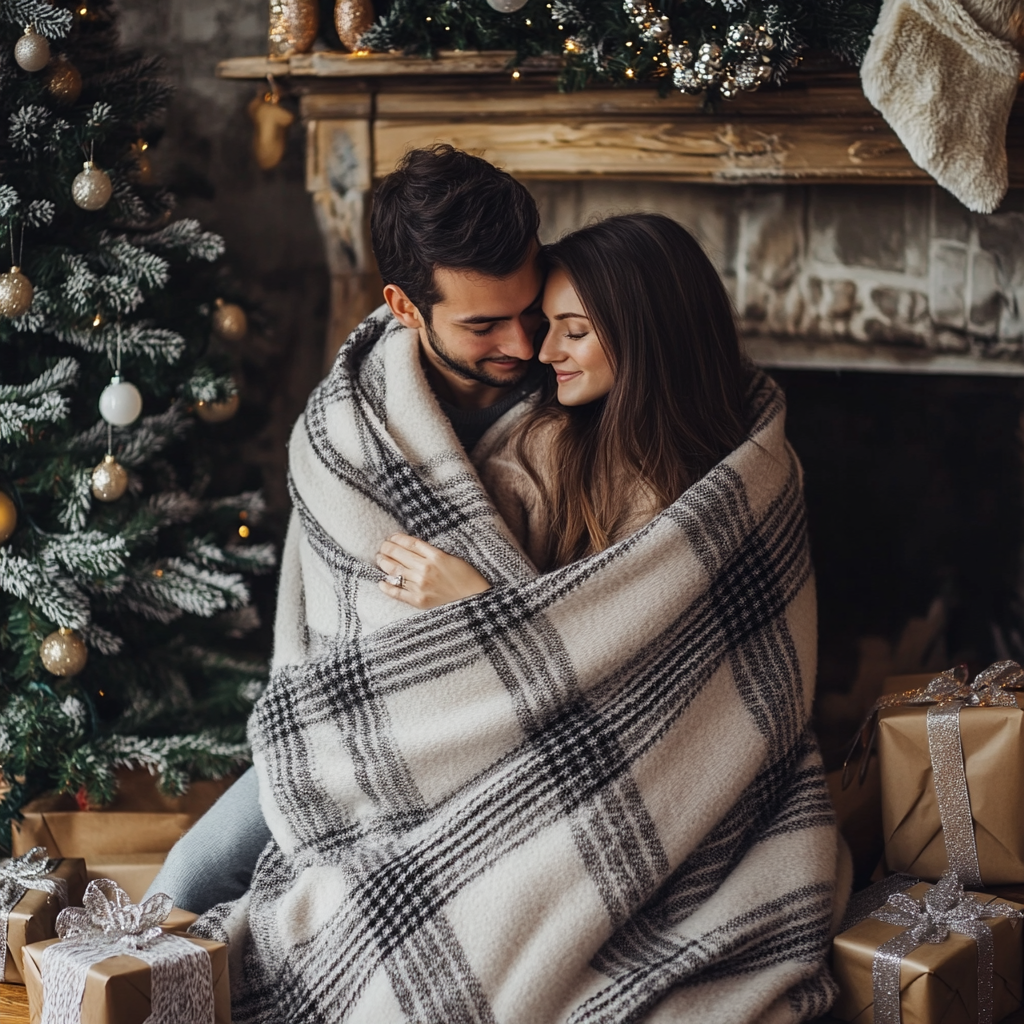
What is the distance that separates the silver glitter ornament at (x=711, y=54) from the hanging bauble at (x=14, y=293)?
44.7 inches

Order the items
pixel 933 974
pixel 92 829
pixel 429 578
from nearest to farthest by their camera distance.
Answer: pixel 933 974
pixel 429 578
pixel 92 829

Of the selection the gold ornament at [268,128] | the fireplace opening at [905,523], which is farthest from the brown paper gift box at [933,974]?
the gold ornament at [268,128]

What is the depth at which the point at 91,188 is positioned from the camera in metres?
1.66

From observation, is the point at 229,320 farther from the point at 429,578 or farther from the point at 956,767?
the point at 956,767

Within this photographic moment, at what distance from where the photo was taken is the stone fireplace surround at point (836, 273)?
74.2 inches

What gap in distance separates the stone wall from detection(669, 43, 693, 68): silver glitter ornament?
1.09 feet

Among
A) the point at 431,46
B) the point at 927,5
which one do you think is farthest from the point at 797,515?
the point at 431,46

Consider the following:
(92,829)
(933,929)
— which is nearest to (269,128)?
(92,829)

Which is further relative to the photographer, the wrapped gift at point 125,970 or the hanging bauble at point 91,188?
the hanging bauble at point 91,188

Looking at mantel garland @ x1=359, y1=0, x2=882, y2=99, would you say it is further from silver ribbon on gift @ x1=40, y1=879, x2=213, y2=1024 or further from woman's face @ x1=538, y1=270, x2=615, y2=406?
silver ribbon on gift @ x1=40, y1=879, x2=213, y2=1024

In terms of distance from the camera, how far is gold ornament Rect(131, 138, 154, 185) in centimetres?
180

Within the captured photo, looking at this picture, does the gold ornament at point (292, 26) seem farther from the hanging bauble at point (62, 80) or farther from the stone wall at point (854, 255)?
the stone wall at point (854, 255)

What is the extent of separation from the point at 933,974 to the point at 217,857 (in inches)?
37.9

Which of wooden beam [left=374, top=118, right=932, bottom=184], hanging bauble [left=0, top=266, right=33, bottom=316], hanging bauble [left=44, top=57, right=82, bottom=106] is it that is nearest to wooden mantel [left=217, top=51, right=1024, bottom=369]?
wooden beam [left=374, top=118, right=932, bottom=184]
